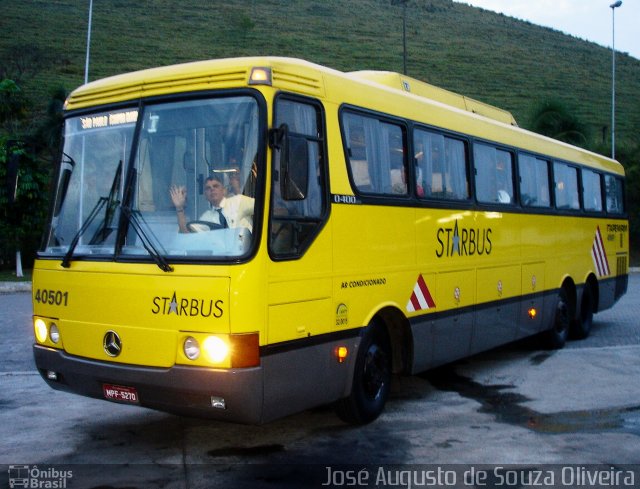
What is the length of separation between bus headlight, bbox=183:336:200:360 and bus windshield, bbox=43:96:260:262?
1.99ft

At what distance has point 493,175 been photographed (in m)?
10.2

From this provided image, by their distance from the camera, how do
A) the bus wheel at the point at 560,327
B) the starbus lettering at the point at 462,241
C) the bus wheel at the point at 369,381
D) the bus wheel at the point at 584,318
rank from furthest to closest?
1. the bus wheel at the point at 584,318
2. the bus wheel at the point at 560,327
3. the starbus lettering at the point at 462,241
4. the bus wheel at the point at 369,381

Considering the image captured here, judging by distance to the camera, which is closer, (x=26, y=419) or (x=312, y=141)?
(x=312, y=141)

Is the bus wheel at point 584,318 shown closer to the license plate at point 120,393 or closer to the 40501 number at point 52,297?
the license plate at point 120,393

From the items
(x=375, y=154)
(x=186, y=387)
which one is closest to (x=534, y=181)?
(x=375, y=154)

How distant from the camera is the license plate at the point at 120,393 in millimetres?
6074

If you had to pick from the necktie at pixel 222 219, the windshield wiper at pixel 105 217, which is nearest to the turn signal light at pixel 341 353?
the necktie at pixel 222 219

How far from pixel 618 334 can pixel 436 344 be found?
6.67 m

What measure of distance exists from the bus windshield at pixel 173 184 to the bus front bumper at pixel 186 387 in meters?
0.86

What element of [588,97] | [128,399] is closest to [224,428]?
[128,399]

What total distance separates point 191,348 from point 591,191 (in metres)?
10.3

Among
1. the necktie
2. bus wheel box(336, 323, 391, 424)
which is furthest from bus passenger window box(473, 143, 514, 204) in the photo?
the necktie

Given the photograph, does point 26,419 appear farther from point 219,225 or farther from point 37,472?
point 219,225

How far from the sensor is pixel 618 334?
45.5 feet
